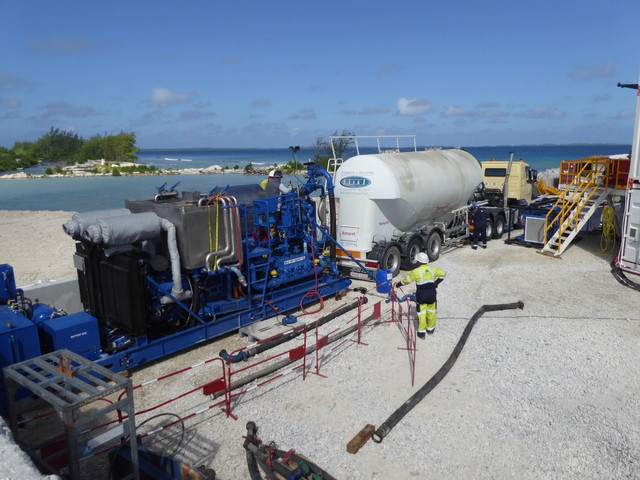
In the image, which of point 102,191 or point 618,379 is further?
point 102,191

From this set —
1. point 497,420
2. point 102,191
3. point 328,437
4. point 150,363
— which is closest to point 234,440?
point 328,437

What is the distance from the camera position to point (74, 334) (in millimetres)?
7285

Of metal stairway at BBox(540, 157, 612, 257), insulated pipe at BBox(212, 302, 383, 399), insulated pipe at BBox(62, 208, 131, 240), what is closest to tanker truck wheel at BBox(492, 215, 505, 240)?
metal stairway at BBox(540, 157, 612, 257)

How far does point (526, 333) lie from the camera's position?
951cm

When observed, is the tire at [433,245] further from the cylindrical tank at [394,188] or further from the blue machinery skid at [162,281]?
the blue machinery skid at [162,281]

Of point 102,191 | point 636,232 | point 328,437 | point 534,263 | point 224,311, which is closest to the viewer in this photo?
point 328,437

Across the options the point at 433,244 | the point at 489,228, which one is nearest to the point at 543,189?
the point at 489,228

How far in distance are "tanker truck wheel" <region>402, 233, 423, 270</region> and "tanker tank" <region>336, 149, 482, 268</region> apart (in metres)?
0.42

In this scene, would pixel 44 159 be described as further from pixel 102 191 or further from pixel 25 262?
pixel 25 262

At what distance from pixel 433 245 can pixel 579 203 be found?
514 cm

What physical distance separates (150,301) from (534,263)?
11531 mm

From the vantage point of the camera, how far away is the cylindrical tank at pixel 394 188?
1297cm

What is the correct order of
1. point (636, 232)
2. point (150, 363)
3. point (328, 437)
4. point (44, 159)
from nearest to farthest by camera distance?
point (328, 437) < point (150, 363) < point (636, 232) < point (44, 159)

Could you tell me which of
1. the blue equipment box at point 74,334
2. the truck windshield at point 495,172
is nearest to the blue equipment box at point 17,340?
the blue equipment box at point 74,334
